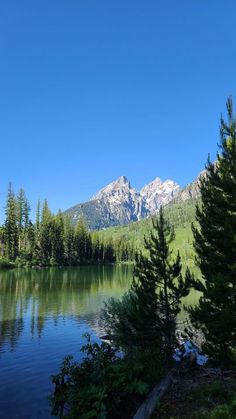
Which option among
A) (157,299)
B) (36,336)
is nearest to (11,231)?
(36,336)

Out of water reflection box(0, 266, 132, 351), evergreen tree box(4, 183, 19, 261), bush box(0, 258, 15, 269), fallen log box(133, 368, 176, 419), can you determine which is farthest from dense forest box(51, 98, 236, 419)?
evergreen tree box(4, 183, 19, 261)

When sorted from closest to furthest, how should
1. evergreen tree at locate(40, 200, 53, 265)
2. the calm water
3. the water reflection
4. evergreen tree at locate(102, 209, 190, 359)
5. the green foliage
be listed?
the green foliage
the calm water
evergreen tree at locate(102, 209, 190, 359)
the water reflection
evergreen tree at locate(40, 200, 53, 265)

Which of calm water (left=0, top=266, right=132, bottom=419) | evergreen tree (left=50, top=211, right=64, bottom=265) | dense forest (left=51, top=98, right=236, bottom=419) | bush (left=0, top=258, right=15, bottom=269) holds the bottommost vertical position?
calm water (left=0, top=266, right=132, bottom=419)

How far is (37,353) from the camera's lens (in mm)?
35188

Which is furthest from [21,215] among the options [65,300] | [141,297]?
[141,297]

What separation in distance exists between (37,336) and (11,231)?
117 meters

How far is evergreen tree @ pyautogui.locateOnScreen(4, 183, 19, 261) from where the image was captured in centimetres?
15138

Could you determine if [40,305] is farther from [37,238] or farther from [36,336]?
[37,238]

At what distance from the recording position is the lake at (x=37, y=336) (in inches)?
970

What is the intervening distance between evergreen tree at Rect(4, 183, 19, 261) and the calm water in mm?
70085

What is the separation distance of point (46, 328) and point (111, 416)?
32189mm

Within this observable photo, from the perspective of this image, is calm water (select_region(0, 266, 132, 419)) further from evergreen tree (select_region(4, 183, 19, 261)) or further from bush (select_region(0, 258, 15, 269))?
evergreen tree (select_region(4, 183, 19, 261))

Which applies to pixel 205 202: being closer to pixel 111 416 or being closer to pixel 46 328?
pixel 111 416

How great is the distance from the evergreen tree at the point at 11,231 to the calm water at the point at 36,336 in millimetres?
70085
